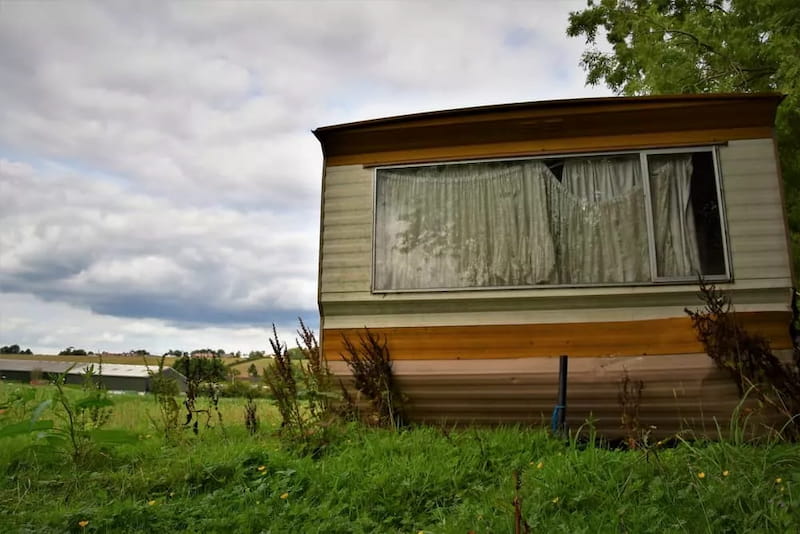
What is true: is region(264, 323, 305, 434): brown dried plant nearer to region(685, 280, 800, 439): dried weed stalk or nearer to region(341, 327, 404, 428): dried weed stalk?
region(341, 327, 404, 428): dried weed stalk

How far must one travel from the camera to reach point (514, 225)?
6.07m

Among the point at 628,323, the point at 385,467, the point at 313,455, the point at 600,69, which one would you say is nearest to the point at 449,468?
the point at 385,467

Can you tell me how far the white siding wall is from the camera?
219 inches

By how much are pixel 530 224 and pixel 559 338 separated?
117cm

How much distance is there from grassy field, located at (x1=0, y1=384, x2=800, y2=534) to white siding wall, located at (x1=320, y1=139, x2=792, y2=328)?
1.17 meters

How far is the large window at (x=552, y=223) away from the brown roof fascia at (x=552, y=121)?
0.86ft

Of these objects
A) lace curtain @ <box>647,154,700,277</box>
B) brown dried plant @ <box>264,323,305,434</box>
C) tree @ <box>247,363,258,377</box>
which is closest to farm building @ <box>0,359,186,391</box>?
tree @ <box>247,363,258,377</box>

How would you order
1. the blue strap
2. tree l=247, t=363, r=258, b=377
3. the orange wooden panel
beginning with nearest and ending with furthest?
the blue strap → the orange wooden panel → tree l=247, t=363, r=258, b=377

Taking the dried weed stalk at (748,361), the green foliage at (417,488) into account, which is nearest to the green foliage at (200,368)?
the green foliage at (417,488)

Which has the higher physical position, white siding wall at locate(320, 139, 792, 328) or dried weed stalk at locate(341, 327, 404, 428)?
white siding wall at locate(320, 139, 792, 328)

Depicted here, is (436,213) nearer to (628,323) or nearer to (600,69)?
(628,323)

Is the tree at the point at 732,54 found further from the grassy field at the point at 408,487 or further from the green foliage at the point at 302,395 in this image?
the green foliage at the point at 302,395

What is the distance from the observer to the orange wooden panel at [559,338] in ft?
17.9

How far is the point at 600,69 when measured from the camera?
14.6 m
